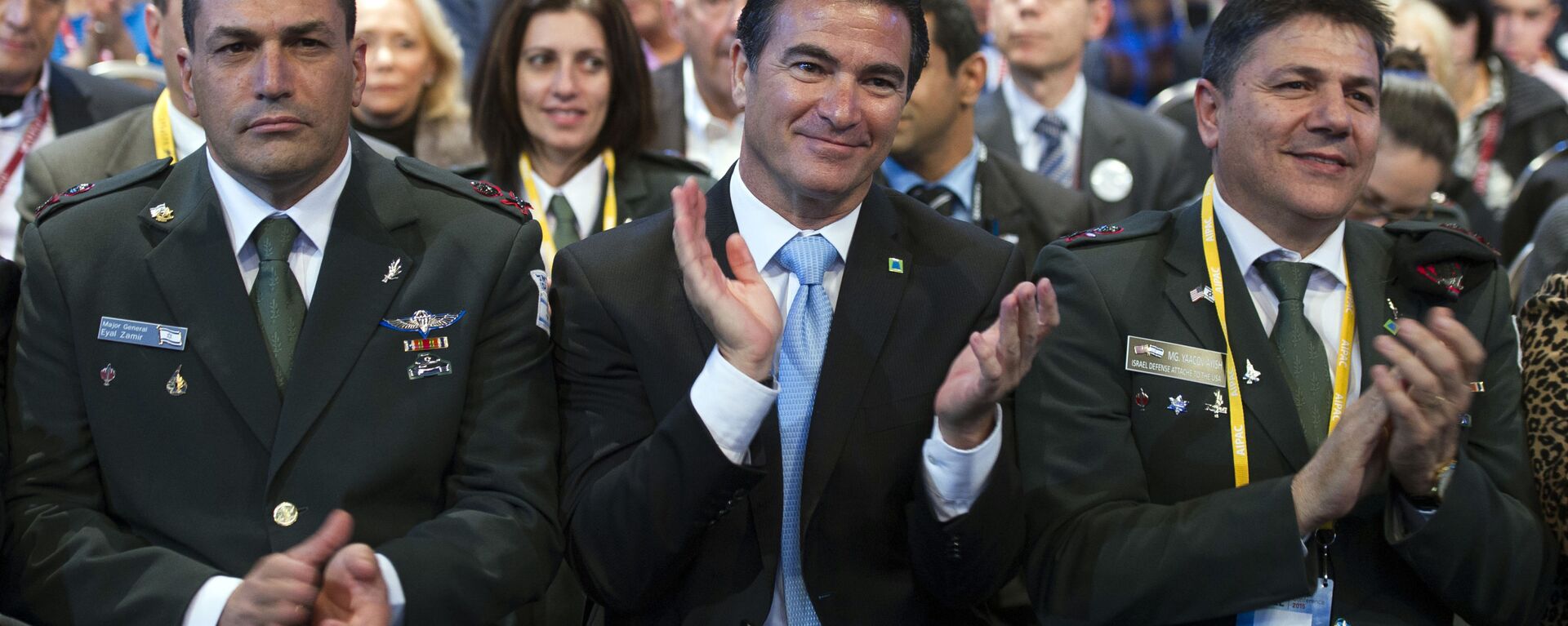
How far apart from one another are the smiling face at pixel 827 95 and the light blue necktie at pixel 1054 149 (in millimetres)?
3429

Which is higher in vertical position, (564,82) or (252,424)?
(564,82)

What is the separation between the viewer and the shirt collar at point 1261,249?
11.7ft

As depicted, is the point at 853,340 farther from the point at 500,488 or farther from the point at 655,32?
the point at 655,32

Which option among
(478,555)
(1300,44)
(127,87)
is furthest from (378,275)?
(127,87)

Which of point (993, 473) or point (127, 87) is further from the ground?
point (127, 87)

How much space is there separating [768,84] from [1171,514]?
126 cm

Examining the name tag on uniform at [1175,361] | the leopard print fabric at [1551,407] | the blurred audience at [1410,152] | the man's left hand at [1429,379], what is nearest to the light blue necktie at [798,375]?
the name tag on uniform at [1175,361]

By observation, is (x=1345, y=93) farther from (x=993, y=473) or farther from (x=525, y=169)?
(x=525, y=169)

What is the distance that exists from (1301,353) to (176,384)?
2.41m

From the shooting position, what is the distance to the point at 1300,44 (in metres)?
3.54

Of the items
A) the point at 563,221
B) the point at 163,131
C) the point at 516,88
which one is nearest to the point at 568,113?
the point at 516,88

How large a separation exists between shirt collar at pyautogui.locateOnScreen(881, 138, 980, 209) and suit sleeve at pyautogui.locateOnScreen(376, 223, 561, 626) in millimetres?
2380

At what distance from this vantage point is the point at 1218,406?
3406mm

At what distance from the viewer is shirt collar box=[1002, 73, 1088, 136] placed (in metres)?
6.80
